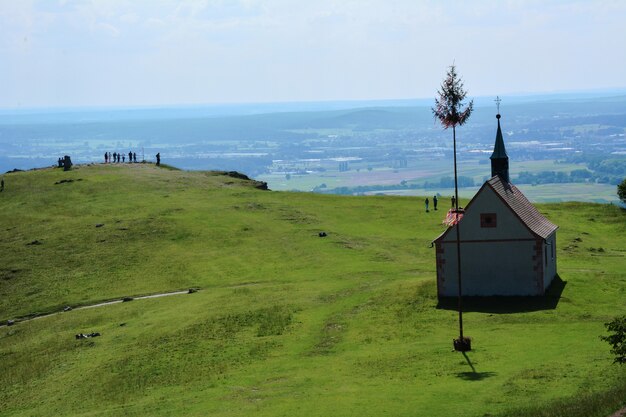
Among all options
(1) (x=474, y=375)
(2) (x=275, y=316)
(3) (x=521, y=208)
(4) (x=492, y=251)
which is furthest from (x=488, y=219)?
(1) (x=474, y=375)

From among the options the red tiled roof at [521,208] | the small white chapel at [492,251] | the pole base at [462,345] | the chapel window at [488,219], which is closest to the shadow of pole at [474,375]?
the pole base at [462,345]

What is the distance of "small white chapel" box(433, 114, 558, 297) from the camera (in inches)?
2429

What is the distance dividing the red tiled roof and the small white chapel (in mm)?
131

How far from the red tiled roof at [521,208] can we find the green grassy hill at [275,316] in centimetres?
352

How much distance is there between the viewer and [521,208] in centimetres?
6525

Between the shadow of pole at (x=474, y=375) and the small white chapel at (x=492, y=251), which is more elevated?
the small white chapel at (x=492, y=251)

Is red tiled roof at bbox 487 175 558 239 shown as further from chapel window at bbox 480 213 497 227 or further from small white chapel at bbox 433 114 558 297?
chapel window at bbox 480 213 497 227

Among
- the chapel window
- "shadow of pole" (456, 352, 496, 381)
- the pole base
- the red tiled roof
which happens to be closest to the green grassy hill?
"shadow of pole" (456, 352, 496, 381)

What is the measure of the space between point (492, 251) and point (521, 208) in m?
4.39

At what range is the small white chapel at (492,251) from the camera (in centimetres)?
6169

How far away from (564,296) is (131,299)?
97.7ft

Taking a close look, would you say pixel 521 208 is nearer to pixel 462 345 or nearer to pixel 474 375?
pixel 462 345

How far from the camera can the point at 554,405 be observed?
3722 cm

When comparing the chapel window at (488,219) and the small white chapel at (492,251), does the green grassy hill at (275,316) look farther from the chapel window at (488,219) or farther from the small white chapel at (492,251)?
the chapel window at (488,219)
